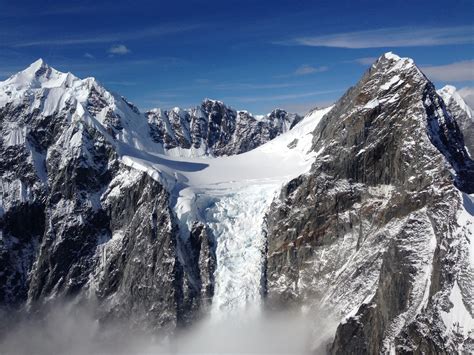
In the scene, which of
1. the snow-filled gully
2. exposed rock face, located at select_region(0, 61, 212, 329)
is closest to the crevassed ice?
the snow-filled gully

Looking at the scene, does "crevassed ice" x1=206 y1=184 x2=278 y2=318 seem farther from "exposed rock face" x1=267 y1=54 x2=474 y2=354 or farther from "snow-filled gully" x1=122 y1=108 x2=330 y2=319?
"exposed rock face" x1=267 y1=54 x2=474 y2=354

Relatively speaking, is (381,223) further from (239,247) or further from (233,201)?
(233,201)

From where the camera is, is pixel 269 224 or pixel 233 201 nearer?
pixel 269 224

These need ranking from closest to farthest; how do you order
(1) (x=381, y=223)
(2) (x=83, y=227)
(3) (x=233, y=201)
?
(1) (x=381, y=223)
(3) (x=233, y=201)
(2) (x=83, y=227)

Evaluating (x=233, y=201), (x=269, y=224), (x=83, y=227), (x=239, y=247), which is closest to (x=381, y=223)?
(x=269, y=224)

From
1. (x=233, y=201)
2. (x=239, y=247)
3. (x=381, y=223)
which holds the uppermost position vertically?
(x=233, y=201)

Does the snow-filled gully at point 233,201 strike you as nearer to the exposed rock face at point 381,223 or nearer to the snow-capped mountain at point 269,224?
the snow-capped mountain at point 269,224

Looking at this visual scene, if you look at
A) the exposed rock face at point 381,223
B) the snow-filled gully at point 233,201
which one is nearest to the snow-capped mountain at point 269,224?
the exposed rock face at point 381,223
